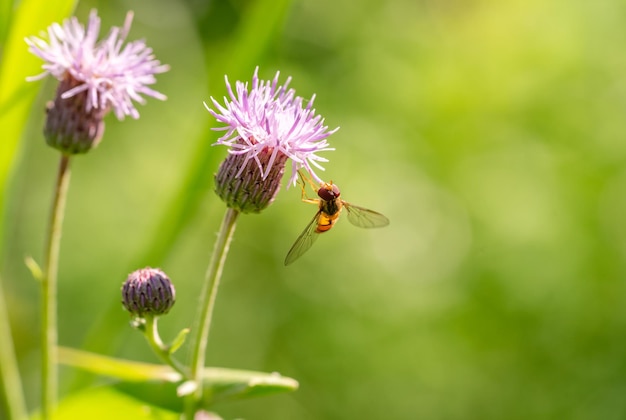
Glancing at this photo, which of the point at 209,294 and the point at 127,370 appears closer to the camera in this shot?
the point at 209,294

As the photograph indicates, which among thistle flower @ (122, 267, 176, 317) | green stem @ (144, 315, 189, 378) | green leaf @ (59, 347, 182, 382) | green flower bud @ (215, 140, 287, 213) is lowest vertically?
green leaf @ (59, 347, 182, 382)

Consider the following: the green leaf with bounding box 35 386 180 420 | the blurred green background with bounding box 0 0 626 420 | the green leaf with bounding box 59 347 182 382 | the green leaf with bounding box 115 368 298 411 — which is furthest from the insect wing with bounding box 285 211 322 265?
the blurred green background with bounding box 0 0 626 420

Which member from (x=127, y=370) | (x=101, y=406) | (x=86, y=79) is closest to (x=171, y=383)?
(x=127, y=370)

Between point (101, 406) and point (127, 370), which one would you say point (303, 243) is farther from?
point (101, 406)

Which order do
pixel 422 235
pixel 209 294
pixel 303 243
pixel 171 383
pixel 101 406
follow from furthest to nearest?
pixel 422 235
pixel 303 243
pixel 101 406
pixel 171 383
pixel 209 294

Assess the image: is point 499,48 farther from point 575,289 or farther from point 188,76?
point 188,76

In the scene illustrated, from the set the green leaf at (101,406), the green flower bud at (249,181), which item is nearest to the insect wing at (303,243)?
the green flower bud at (249,181)

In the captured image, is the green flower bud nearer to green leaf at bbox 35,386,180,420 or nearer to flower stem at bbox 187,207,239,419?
flower stem at bbox 187,207,239,419
